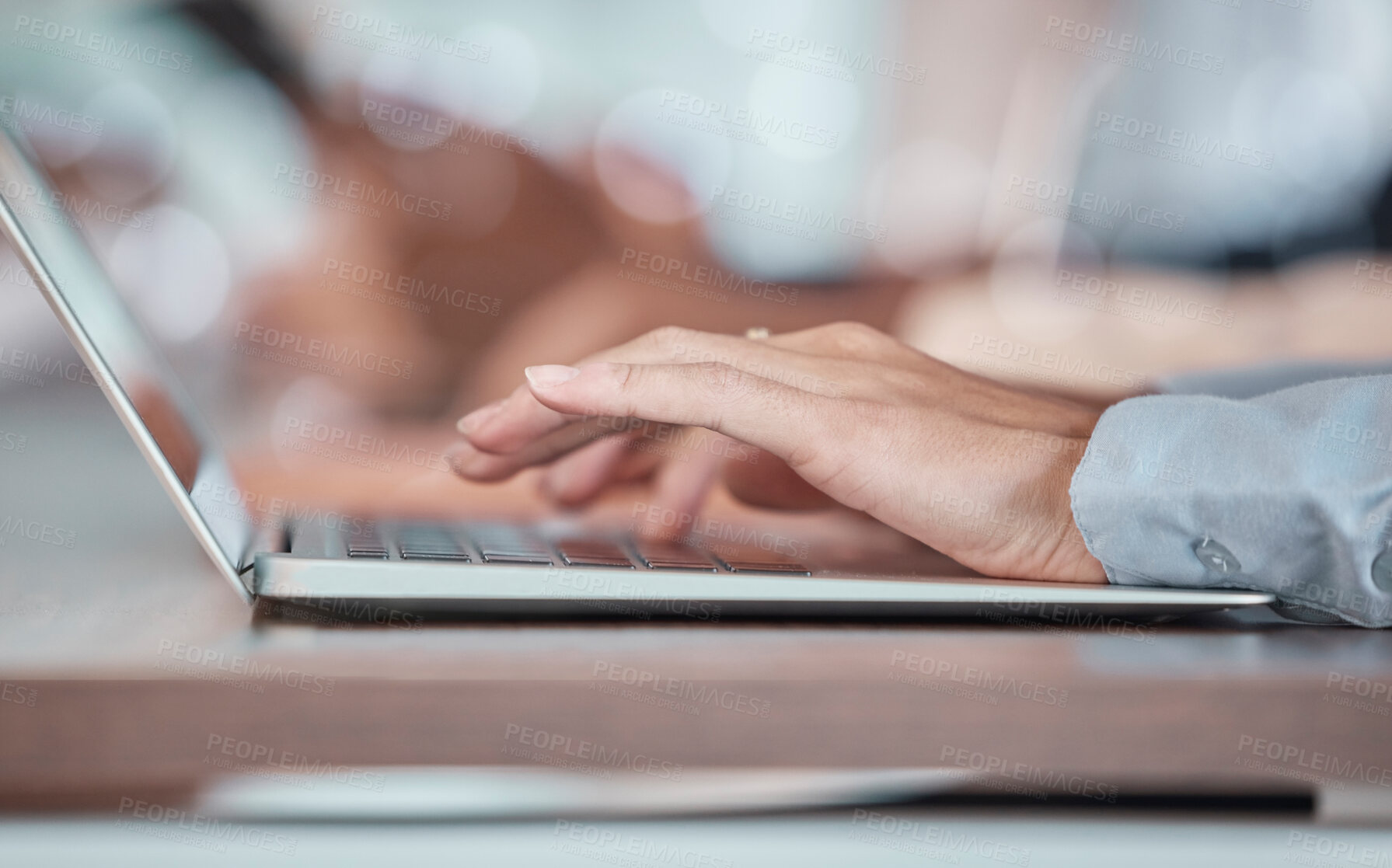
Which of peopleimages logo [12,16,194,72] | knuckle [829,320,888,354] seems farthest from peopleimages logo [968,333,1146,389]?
peopleimages logo [12,16,194,72]

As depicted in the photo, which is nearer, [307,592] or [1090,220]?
[307,592]

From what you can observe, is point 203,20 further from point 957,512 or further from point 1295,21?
point 1295,21

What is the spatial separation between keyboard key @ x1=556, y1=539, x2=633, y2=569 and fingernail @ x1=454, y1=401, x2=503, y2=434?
151 mm

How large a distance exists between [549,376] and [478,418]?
12 centimetres

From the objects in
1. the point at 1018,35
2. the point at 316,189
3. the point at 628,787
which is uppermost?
the point at 1018,35

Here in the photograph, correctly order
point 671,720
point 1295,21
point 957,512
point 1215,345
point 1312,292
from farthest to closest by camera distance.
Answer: point 1295,21, point 1312,292, point 1215,345, point 957,512, point 671,720

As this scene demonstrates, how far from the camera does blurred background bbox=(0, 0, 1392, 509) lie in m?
1.66

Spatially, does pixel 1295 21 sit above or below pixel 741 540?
above

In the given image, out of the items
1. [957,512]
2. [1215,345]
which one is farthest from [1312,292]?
[957,512]

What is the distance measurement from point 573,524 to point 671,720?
0.82 ft

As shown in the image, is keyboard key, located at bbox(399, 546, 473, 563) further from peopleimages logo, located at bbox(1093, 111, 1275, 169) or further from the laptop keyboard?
peopleimages logo, located at bbox(1093, 111, 1275, 169)

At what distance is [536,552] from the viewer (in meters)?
0.33

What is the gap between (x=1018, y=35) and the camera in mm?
2426

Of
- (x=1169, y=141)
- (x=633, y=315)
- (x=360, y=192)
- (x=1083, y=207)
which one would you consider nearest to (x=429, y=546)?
(x=633, y=315)
